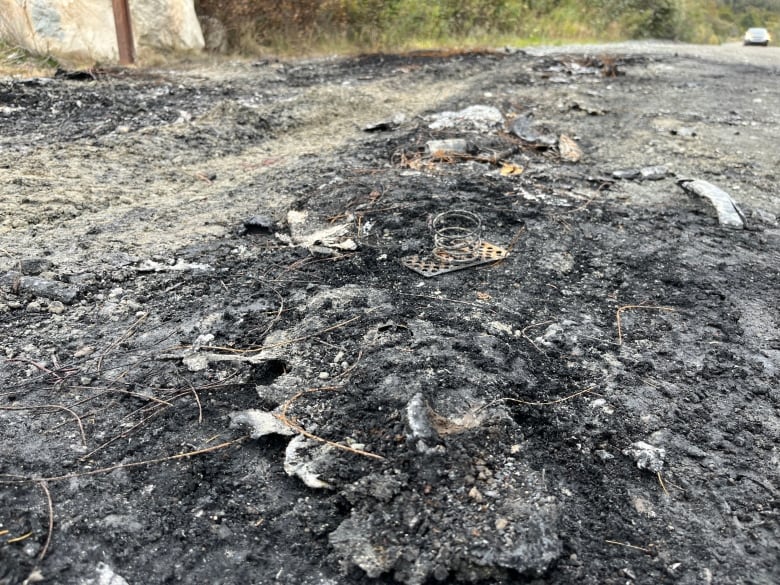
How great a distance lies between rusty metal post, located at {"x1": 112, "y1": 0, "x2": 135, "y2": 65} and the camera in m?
7.79

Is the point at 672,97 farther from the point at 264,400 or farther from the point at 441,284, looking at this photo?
the point at 264,400

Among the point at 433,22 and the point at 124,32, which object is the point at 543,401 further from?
the point at 433,22

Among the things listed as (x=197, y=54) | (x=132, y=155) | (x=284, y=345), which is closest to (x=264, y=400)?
(x=284, y=345)

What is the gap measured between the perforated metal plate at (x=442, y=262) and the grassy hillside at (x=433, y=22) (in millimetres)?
7306

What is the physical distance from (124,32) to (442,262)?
22.2 ft

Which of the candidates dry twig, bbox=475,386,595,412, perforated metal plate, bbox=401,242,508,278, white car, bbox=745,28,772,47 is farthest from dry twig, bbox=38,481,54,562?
white car, bbox=745,28,772,47

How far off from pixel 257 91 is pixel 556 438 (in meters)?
5.83

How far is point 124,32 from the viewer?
7848 millimetres

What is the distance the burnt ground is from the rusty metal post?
3.20 meters

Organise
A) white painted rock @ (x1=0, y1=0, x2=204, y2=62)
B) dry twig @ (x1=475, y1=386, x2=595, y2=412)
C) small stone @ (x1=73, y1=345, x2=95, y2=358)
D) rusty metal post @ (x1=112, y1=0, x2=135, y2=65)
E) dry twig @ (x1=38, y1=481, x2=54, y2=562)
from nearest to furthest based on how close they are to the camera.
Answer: dry twig @ (x1=38, y1=481, x2=54, y2=562) → dry twig @ (x1=475, y1=386, x2=595, y2=412) → small stone @ (x1=73, y1=345, x2=95, y2=358) → white painted rock @ (x1=0, y1=0, x2=204, y2=62) → rusty metal post @ (x1=112, y1=0, x2=135, y2=65)

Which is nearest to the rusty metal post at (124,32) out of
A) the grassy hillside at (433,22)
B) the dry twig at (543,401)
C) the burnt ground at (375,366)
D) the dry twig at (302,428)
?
the grassy hillside at (433,22)

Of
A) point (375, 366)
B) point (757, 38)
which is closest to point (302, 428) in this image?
point (375, 366)

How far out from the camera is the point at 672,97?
7.32 m

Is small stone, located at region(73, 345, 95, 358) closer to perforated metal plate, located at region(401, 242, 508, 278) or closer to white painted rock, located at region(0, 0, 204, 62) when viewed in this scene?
perforated metal plate, located at region(401, 242, 508, 278)
